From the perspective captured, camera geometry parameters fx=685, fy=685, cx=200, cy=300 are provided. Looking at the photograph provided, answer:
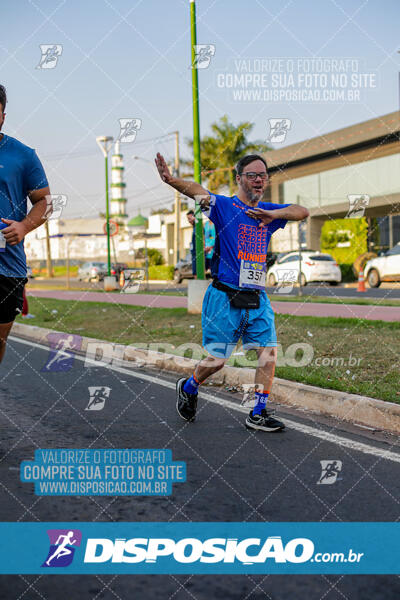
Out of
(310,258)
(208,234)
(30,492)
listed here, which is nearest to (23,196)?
(30,492)

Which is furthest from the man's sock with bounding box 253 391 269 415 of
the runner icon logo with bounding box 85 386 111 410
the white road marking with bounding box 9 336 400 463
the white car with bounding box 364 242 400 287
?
the white car with bounding box 364 242 400 287

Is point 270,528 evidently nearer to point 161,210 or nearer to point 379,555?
point 379,555

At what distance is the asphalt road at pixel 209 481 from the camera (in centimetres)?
256

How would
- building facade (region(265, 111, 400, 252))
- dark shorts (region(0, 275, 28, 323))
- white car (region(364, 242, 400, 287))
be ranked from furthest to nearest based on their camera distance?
building facade (region(265, 111, 400, 252)) → white car (region(364, 242, 400, 287)) → dark shorts (region(0, 275, 28, 323))

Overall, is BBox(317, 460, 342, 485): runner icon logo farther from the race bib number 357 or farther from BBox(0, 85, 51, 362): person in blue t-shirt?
BBox(0, 85, 51, 362): person in blue t-shirt

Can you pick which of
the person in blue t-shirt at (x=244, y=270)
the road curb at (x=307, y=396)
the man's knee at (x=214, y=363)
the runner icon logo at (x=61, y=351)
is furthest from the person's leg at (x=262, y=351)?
the runner icon logo at (x=61, y=351)

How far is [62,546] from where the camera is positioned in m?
2.90

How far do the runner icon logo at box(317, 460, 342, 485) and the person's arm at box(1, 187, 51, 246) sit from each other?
219 centimetres

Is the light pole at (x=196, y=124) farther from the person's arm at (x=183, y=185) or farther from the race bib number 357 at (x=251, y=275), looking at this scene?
the person's arm at (x=183, y=185)

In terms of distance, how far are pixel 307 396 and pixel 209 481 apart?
2.27m

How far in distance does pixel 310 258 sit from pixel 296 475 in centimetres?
2252

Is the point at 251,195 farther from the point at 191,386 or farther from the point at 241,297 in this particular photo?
the point at 191,386

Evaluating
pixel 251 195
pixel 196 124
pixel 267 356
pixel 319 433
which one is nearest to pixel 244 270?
pixel 251 195

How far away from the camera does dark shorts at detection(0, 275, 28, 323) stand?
13.4 ft
